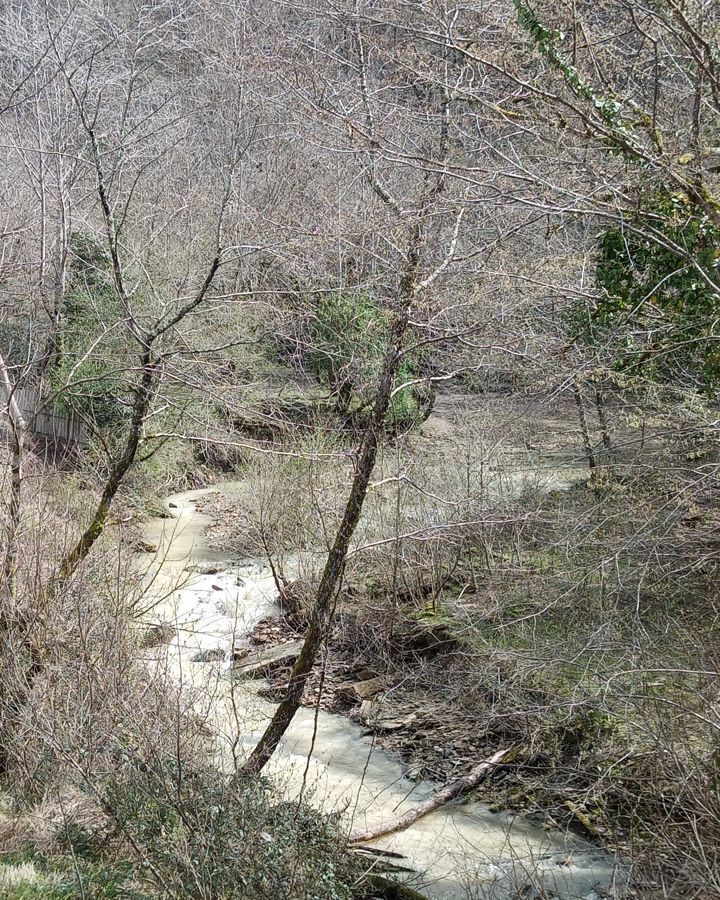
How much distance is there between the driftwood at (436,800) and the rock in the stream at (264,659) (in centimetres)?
347

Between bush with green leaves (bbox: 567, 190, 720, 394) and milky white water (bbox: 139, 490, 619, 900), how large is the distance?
3.78 metres

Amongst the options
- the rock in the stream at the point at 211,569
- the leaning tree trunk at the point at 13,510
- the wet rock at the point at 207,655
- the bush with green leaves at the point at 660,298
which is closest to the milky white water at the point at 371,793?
the wet rock at the point at 207,655

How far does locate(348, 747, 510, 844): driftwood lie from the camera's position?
7.91 m

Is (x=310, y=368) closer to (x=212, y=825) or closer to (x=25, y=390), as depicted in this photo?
(x=25, y=390)

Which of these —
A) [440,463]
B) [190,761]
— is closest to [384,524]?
[440,463]

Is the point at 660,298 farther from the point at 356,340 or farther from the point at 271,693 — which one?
the point at 271,693

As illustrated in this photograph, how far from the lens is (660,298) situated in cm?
786

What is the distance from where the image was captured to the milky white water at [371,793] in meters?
7.05

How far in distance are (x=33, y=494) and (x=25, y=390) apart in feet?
19.1

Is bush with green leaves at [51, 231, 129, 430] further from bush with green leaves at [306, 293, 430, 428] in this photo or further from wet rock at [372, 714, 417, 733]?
wet rock at [372, 714, 417, 733]

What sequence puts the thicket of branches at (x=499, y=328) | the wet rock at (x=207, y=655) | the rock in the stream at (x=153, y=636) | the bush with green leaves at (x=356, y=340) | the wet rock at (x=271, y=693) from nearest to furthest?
1. the thicket of branches at (x=499, y=328)
2. the rock in the stream at (x=153, y=636)
3. the bush with green leaves at (x=356, y=340)
4. the wet rock at (x=207, y=655)
5. the wet rock at (x=271, y=693)

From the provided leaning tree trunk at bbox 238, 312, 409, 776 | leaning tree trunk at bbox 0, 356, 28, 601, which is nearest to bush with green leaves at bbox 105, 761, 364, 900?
leaning tree trunk at bbox 238, 312, 409, 776

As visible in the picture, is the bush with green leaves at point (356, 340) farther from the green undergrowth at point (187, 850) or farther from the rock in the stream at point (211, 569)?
the green undergrowth at point (187, 850)

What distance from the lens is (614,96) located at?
7035mm
